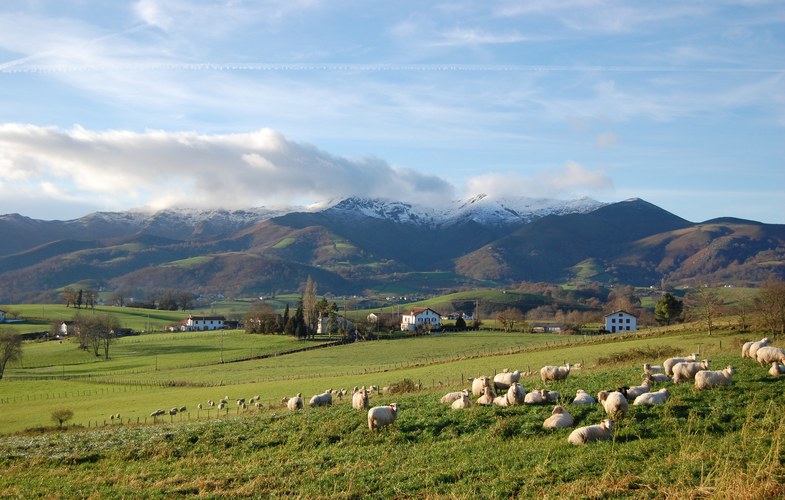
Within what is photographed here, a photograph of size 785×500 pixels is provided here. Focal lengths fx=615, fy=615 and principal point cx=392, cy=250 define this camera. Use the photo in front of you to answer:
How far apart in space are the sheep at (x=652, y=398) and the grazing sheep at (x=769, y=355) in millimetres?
8152

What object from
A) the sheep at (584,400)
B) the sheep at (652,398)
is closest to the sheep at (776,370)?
the sheep at (652,398)

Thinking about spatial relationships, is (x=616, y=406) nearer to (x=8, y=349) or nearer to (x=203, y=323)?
(x=8, y=349)

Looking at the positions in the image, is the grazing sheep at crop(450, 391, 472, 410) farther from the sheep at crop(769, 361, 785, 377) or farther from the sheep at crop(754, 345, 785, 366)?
the sheep at crop(754, 345, 785, 366)

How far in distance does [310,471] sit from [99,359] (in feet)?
335

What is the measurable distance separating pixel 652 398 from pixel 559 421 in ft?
11.5

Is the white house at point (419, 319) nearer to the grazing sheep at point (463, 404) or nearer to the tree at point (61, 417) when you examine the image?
the tree at point (61, 417)

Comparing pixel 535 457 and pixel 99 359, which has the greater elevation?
pixel 535 457

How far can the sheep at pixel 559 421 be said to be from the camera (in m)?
18.2

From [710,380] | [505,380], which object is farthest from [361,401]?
[710,380]

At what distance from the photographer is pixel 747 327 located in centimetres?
6047

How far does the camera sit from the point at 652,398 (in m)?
19.5

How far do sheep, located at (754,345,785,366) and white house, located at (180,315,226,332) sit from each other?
496 ft

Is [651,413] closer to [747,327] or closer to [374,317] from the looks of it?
[747,327]

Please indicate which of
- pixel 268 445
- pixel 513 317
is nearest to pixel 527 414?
pixel 268 445
